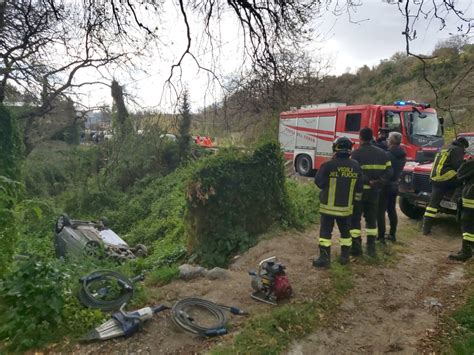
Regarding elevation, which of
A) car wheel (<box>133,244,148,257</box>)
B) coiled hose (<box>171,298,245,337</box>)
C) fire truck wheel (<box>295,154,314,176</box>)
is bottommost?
car wheel (<box>133,244,148,257</box>)

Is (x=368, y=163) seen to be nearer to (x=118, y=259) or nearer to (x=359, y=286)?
(x=359, y=286)

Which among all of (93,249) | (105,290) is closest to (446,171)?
(105,290)

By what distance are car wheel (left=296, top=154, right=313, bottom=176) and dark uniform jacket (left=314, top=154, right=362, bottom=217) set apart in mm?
11356

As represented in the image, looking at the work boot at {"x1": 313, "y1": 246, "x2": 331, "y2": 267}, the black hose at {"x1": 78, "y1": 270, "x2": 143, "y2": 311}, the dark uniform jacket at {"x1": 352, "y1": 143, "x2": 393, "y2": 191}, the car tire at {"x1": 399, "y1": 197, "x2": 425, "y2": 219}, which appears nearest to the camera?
the black hose at {"x1": 78, "y1": 270, "x2": 143, "y2": 311}

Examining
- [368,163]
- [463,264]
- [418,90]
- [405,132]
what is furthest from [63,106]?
[418,90]

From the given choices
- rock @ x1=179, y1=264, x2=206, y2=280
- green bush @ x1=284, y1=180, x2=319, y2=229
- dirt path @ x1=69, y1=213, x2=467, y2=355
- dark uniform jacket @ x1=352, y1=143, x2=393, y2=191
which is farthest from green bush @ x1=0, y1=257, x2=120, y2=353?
green bush @ x1=284, y1=180, x2=319, y2=229

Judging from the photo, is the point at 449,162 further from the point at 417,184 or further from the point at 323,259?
the point at 323,259

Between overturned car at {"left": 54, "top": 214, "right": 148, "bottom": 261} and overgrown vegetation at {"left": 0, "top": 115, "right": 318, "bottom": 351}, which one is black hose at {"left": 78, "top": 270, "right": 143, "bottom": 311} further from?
overturned car at {"left": 54, "top": 214, "right": 148, "bottom": 261}

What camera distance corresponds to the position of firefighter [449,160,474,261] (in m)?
6.32

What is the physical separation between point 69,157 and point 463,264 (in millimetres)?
19737

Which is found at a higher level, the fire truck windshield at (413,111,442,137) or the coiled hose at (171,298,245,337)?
the fire truck windshield at (413,111,442,137)

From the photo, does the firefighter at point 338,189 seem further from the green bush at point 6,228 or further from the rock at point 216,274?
the green bush at point 6,228

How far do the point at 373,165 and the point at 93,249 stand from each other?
5.94 meters

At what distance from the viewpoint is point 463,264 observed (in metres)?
6.20
